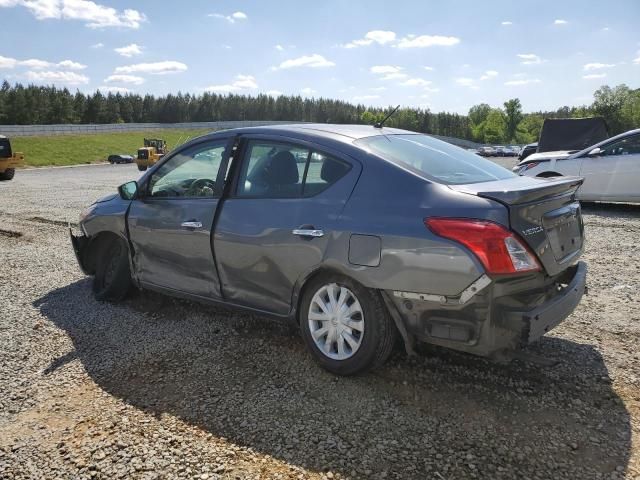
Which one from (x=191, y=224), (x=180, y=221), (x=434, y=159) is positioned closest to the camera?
(x=434, y=159)

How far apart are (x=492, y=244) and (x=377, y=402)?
1.15 meters

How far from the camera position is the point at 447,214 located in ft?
9.41

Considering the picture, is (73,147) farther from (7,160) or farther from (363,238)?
(363,238)

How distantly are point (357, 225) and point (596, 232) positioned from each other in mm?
6566

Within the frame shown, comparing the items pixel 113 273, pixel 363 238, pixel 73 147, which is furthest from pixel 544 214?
pixel 73 147

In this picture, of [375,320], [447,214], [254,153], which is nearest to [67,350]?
[254,153]

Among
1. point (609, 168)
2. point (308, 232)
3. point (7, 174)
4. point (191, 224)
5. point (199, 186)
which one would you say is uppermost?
point (609, 168)

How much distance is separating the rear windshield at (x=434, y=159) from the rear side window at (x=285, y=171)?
272 millimetres

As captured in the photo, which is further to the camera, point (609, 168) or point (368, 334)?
point (609, 168)

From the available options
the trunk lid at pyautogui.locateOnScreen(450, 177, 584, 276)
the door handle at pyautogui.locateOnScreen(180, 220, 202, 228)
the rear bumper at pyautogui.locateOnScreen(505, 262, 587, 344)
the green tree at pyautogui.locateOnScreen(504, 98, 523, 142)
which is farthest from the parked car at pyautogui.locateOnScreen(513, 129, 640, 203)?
the green tree at pyautogui.locateOnScreen(504, 98, 523, 142)

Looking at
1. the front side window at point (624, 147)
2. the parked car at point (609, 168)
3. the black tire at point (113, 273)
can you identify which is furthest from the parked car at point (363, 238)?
the front side window at point (624, 147)

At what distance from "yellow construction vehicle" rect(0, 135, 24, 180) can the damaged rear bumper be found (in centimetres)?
2576

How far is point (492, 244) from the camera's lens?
8.99 feet

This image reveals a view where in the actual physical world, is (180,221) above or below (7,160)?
above
